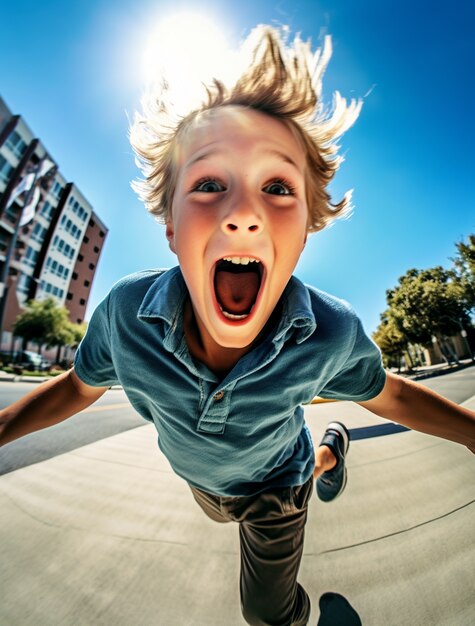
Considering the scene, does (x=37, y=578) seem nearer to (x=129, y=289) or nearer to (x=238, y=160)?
(x=129, y=289)

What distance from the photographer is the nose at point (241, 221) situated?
0.83 metres

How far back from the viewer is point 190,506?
1.86 metres

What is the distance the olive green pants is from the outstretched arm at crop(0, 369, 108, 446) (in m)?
0.78

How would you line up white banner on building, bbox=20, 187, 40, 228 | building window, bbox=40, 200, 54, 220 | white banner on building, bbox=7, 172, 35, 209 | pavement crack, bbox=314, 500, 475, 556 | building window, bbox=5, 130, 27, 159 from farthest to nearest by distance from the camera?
building window, bbox=40, 200, 54, 220, building window, bbox=5, 130, 27, 159, white banner on building, bbox=20, 187, 40, 228, white banner on building, bbox=7, 172, 35, 209, pavement crack, bbox=314, 500, 475, 556

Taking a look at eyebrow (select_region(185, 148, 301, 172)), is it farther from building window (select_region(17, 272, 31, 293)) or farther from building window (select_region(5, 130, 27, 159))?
building window (select_region(5, 130, 27, 159))

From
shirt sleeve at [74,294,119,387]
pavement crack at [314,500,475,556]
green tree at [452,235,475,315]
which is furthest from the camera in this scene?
green tree at [452,235,475,315]

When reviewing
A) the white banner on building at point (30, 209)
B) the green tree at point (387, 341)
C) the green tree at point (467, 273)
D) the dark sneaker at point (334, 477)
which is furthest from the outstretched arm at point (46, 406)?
the green tree at point (387, 341)

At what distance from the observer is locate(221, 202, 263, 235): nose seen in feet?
2.73

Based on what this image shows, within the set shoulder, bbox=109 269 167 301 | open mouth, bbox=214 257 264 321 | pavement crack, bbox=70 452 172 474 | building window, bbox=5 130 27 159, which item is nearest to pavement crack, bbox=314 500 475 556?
pavement crack, bbox=70 452 172 474

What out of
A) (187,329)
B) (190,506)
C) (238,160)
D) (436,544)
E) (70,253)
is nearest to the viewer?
(238,160)

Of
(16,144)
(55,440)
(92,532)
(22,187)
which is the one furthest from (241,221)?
(16,144)

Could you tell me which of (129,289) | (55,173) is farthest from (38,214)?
(129,289)

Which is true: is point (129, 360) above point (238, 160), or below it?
below

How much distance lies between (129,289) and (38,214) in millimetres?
34929
